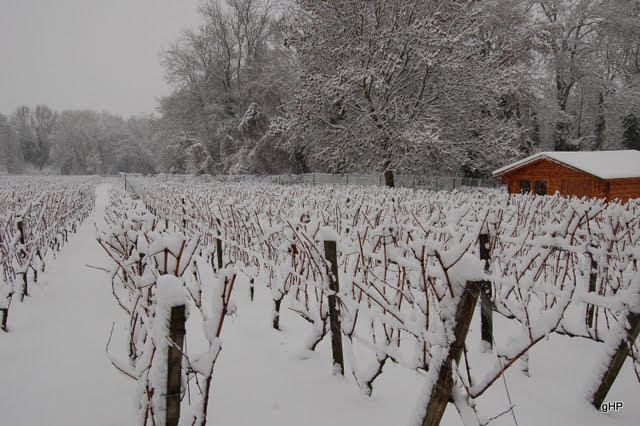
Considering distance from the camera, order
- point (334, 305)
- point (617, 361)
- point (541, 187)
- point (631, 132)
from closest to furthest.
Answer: point (617, 361) → point (334, 305) → point (541, 187) → point (631, 132)

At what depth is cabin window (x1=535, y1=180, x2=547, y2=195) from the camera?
16047 millimetres

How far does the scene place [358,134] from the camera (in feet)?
54.5

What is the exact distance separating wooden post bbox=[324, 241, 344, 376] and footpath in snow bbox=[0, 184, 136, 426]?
1.29m

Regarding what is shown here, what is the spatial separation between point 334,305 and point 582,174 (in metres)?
16.2

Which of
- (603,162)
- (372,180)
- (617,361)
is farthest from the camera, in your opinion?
(372,180)

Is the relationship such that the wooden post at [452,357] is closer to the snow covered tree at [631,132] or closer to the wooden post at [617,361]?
the wooden post at [617,361]

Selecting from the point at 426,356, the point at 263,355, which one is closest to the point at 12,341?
the point at 263,355

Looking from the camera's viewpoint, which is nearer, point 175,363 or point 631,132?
point 175,363

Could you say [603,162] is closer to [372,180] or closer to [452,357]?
[372,180]

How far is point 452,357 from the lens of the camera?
1.18 meters

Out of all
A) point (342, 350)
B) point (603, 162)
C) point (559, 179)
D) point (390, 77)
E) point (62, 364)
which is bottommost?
point (62, 364)

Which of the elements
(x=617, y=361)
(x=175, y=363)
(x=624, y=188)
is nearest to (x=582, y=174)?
(x=624, y=188)

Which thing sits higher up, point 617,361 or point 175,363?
point 175,363

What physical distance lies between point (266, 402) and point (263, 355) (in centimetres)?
61
